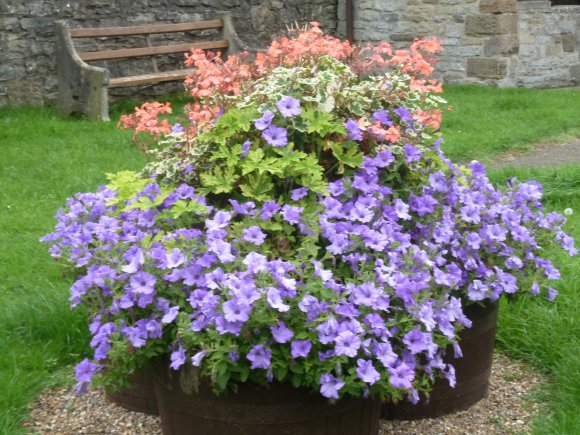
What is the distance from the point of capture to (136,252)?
2502 mm

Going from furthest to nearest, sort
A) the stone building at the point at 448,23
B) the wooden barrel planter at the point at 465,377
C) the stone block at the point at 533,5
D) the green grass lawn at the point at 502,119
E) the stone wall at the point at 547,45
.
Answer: the stone wall at the point at 547,45 < the stone block at the point at 533,5 < the stone building at the point at 448,23 < the green grass lawn at the point at 502,119 < the wooden barrel planter at the point at 465,377

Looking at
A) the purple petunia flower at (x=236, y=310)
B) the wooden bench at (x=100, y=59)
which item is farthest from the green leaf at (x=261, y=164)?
the wooden bench at (x=100, y=59)

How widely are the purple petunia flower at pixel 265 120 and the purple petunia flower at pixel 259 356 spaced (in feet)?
2.49

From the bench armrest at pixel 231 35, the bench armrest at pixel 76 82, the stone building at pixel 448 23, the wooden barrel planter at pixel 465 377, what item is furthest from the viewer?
the stone building at pixel 448 23

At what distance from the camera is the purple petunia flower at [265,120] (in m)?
2.66

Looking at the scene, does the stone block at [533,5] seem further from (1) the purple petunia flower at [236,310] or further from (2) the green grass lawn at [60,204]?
(1) the purple petunia flower at [236,310]

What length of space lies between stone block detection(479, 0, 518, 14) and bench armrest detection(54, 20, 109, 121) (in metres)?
4.99

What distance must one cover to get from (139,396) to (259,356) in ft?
3.14

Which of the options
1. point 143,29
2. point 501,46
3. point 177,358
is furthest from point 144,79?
point 177,358

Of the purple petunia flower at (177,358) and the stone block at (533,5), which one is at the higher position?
the stone block at (533,5)

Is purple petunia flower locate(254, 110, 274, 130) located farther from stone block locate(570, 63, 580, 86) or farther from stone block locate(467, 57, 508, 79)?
stone block locate(570, 63, 580, 86)

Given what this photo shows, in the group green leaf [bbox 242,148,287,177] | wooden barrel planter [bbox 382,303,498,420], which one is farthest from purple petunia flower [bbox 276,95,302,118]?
wooden barrel planter [bbox 382,303,498,420]

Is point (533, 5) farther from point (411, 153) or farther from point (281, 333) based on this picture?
point (281, 333)

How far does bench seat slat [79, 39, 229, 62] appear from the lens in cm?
846
